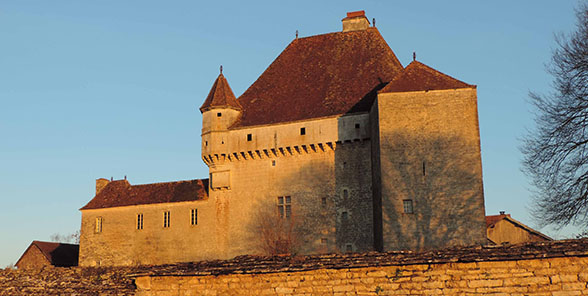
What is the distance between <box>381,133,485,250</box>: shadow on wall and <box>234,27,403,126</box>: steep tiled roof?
5220 millimetres

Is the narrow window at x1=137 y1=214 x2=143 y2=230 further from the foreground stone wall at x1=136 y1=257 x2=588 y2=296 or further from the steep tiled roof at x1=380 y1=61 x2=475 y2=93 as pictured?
the foreground stone wall at x1=136 y1=257 x2=588 y2=296

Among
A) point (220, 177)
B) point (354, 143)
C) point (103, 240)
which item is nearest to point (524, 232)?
point (354, 143)

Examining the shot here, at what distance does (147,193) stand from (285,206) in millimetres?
10065

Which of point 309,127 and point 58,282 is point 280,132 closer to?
point 309,127

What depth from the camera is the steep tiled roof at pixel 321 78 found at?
36.4 meters

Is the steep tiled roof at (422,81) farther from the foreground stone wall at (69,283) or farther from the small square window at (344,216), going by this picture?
the foreground stone wall at (69,283)

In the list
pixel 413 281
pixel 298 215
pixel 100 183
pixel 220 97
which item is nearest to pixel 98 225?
pixel 100 183

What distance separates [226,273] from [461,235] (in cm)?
1801

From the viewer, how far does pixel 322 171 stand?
35.7m

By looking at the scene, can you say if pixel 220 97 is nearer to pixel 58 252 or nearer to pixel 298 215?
pixel 298 215

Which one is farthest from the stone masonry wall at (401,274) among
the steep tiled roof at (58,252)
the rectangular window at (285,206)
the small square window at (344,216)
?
the steep tiled roof at (58,252)

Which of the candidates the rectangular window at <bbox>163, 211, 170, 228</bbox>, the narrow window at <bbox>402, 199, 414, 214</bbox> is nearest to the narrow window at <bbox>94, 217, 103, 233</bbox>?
the rectangular window at <bbox>163, 211, 170, 228</bbox>

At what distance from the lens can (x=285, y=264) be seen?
13070 mm

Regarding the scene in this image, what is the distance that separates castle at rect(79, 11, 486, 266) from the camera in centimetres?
3000
